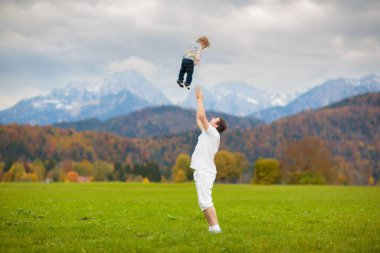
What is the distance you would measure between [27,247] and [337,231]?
33.3ft

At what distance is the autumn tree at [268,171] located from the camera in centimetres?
12000

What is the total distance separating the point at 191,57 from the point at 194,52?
0.19m

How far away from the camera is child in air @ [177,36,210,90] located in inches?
555

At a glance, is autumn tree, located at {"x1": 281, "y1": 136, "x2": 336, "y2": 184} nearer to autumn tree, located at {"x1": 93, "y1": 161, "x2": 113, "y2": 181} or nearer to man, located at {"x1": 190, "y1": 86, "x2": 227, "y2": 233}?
autumn tree, located at {"x1": 93, "y1": 161, "x2": 113, "y2": 181}

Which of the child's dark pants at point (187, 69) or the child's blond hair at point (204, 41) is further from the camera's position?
the child's dark pants at point (187, 69)

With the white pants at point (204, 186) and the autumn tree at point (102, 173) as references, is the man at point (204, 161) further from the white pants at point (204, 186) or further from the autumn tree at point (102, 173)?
the autumn tree at point (102, 173)

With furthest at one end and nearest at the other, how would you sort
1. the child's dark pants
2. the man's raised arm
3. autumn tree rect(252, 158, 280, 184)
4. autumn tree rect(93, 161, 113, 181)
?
1. autumn tree rect(93, 161, 113, 181)
2. autumn tree rect(252, 158, 280, 184)
3. the child's dark pants
4. the man's raised arm

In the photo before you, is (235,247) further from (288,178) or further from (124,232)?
(288,178)

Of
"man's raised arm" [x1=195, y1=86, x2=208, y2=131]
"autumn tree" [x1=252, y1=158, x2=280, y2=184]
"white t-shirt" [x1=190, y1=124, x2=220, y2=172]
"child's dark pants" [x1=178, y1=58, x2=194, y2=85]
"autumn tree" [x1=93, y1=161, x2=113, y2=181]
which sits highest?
"child's dark pants" [x1=178, y1=58, x2=194, y2=85]

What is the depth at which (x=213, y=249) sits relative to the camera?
1123 centimetres

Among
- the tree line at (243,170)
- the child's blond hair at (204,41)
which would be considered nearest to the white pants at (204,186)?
the child's blond hair at (204,41)

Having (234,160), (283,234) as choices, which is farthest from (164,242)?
(234,160)

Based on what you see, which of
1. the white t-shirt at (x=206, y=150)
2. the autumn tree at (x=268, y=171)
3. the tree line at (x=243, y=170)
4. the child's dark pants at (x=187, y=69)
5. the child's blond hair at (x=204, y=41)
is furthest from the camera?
→ the autumn tree at (x=268, y=171)

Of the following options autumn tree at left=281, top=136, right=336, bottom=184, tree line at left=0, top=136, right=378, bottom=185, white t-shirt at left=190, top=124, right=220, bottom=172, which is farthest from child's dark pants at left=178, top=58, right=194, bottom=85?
autumn tree at left=281, top=136, right=336, bottom=184
